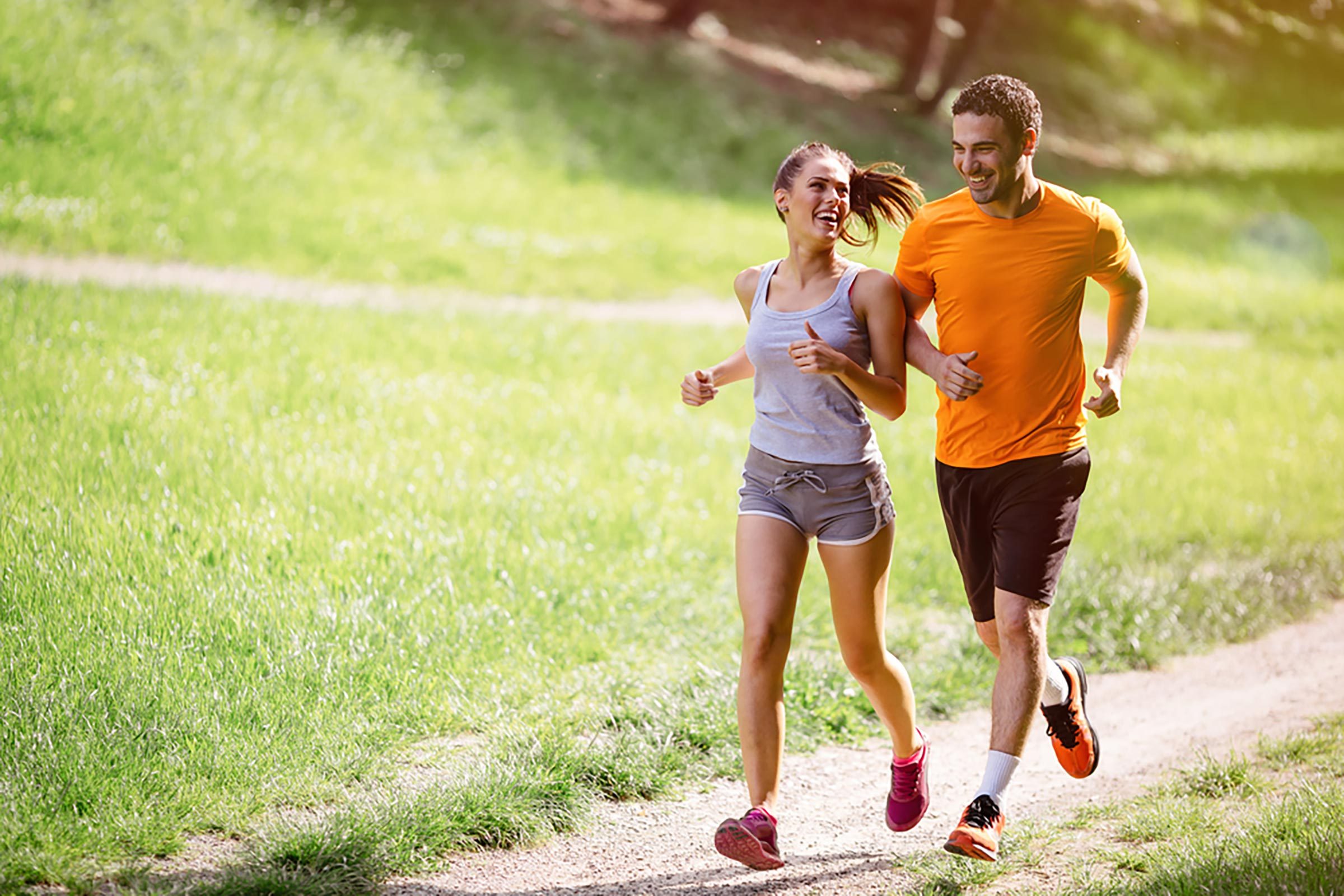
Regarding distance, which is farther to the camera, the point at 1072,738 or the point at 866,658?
the point at 1072,738

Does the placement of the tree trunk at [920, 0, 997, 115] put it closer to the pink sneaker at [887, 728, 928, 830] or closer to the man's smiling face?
the man's smiling face

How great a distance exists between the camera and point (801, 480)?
4.32 meters

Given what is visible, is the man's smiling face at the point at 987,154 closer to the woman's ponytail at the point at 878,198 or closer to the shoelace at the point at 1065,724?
the woman's ponytail at the point at 878,198

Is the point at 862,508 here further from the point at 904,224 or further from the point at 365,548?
the point at 365,548

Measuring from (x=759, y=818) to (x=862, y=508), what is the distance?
3.62ft

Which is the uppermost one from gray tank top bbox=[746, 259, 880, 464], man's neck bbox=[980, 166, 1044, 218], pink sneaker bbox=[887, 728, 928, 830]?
man's neck bbox=[980, 166, 1044, 218]

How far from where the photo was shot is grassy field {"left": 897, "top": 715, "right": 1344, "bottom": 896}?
13.1 ft

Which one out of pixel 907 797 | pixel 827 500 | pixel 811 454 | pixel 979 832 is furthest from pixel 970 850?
pixel 811 454

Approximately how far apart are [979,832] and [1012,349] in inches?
65.5

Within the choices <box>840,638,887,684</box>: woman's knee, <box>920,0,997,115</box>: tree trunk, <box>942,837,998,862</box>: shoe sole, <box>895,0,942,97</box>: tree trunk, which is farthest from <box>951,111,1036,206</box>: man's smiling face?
<box>895,0,942,97</box>: tree trunk

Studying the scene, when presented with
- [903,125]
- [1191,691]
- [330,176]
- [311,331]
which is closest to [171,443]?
[311,331]

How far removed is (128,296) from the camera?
1053 cm

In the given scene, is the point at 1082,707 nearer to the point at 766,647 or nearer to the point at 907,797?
the point at 907,797

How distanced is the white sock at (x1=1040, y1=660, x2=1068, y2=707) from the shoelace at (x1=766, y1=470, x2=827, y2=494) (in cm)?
123
